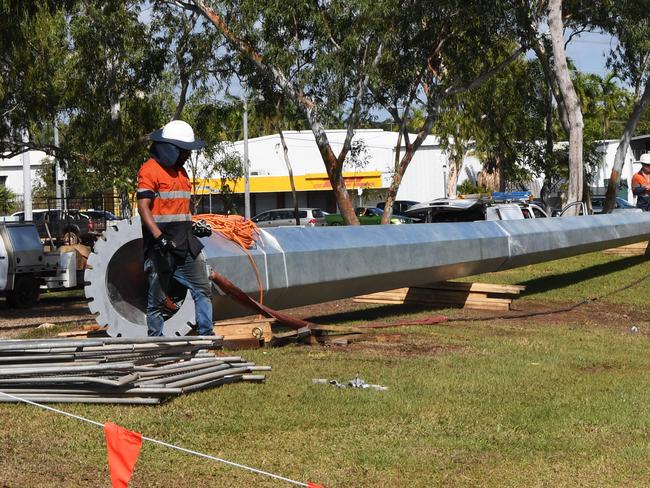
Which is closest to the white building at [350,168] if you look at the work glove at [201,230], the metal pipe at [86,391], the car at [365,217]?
the car at [365,217]

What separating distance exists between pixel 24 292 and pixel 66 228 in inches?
343

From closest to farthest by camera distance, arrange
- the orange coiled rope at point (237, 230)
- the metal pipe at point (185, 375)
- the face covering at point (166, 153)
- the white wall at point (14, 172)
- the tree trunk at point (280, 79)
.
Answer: the metal pipe at point (185, 375), the face covering at point (166, 153), the orange coiled rope at point (237, 230), the tree trunk at point (280, 79), the white wall at point (14, 172)

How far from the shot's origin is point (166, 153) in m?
9.38

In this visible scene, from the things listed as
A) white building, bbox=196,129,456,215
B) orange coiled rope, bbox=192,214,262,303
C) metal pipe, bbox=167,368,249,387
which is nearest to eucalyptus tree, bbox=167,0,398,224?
orange coiled rope, bbox=192,214,262,303

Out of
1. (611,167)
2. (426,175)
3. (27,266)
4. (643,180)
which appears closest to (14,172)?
(426,175)

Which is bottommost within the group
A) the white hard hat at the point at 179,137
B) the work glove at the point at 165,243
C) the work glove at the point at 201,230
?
the work glove at the point at 165,243

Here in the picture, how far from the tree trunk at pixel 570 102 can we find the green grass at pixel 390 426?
2169 centimetres

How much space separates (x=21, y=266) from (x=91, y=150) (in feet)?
45.2

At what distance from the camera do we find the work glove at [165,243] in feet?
30.0

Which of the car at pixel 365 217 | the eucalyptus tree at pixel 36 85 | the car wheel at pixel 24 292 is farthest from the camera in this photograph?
the car at pixel 365 217

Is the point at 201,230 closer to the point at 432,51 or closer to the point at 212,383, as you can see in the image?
the point at 212,383

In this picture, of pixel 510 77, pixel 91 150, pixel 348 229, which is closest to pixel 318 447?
pixel 348 229

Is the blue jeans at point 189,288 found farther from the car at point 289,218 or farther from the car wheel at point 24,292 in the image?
the car at point 289,218

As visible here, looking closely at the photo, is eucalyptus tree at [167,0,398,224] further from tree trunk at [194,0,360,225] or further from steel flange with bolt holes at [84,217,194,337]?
steel flange with bolt holes at [84,217,194,337]
